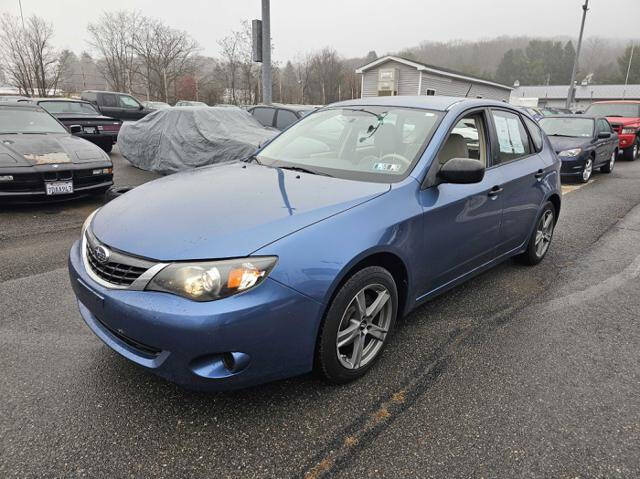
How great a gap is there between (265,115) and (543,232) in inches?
340

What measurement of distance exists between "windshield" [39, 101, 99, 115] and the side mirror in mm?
11564

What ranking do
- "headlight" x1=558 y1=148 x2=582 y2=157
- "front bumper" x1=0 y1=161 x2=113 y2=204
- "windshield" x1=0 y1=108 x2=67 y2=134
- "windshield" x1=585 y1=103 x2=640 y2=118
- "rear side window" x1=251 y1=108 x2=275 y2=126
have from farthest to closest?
"windshield" x1=585 y1=103 x2=640 y2=118 < "rear side window" x1=251 y1=108 x2=275 y2=126 < "headlight" x1=558 y1=148 x2=582 y2=157 < "windshield" x1=0 y1=108 x2=67 y2=134 < "front bumper" x1=0 y1=161 x2=113 y2=204

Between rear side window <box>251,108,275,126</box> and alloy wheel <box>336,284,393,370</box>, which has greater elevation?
rear side window <box>251,108,275,126</box>

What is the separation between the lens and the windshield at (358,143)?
2.97 metres

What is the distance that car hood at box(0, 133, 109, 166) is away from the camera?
595 centimetres

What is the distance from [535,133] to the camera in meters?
4.38

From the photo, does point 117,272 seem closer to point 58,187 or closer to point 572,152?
point 58,187

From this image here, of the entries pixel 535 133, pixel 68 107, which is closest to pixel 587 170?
pixel 535 133

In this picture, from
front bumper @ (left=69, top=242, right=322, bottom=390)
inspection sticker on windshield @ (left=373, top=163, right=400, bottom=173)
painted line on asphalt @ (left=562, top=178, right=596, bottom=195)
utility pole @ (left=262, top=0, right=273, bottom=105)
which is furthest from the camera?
utility pole @ (left=262, top=0, right=273, bottom=105)

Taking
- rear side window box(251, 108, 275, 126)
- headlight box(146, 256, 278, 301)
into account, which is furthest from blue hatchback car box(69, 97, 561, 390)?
rear side window box(251, 108, 275, 126)

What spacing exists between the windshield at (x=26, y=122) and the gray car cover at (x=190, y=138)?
6.56 ft

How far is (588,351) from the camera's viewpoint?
3031mm

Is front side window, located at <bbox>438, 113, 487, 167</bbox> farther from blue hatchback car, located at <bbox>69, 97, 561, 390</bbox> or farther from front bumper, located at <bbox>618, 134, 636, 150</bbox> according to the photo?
front bumper, located at <bbox>618, 134, 636, 150</bbox>

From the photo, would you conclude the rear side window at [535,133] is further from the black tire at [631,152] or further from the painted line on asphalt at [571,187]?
the black tire at [631,152]
